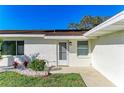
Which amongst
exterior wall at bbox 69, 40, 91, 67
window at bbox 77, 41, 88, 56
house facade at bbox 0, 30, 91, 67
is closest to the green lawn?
house facade at bbox 0, 30, 91, 67

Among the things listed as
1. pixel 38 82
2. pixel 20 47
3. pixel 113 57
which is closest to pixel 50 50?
pixel 20 47

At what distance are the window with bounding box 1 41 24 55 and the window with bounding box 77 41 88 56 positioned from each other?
15.3ft

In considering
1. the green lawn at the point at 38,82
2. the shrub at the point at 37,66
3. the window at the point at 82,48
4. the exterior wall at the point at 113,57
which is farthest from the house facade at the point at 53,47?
the green lawn at the point at 38,82

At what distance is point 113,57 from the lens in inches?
495

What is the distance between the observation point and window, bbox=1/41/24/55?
20.3 m

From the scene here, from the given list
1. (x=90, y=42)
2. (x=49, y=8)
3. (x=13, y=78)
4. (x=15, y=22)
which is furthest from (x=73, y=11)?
(x=13, y=78)

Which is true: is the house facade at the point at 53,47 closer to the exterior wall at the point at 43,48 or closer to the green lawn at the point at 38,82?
the exterior wall at the point at 43,48

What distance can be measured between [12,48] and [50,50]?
315 cm

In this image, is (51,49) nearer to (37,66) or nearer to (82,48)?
(82,48)

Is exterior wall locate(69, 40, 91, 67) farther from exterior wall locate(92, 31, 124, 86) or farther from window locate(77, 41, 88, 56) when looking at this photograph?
exterior wall locate(92, 31, 124, 86)

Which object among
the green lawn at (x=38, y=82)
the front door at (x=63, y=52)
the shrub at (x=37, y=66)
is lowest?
the green lawn at (x=38, y=82)

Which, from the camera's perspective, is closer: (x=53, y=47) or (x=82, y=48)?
(x=53, y=47)

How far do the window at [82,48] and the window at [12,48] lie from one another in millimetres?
4652

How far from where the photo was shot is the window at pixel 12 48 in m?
20.3
